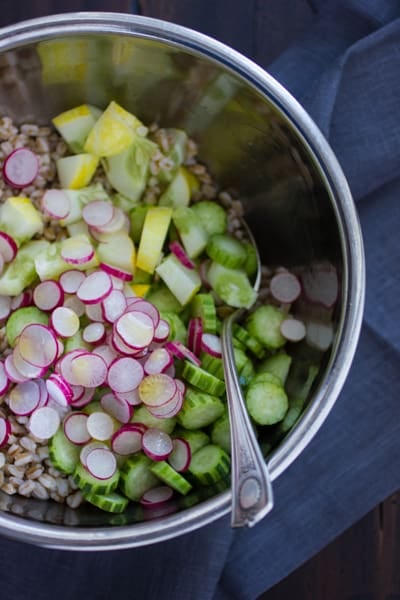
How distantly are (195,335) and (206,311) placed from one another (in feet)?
0.13

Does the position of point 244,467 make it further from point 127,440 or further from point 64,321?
point 64,321

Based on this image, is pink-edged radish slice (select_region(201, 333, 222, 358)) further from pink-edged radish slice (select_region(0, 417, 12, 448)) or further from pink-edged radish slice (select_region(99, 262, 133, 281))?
pink-edged radish slice (select_region(0, 417, 12, 448))

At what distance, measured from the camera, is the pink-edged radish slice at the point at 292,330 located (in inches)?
45.9

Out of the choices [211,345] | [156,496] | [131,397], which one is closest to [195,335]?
[211,345]

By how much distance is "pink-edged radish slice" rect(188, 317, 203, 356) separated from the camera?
114 centimetres

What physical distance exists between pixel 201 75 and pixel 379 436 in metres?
0.64

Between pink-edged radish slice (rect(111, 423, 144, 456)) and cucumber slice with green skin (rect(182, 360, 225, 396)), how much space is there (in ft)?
0.34

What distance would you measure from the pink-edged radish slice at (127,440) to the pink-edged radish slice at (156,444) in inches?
0.6

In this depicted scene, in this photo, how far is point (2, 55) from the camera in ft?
3.51

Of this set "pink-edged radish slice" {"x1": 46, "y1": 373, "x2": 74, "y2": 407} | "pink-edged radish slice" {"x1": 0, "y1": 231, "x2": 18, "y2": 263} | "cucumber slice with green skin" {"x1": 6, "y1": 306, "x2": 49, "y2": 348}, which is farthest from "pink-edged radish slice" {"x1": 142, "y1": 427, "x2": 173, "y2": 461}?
→ "pink-edged radish slice" {"x1": 0, "y1": 231, "x2": 18, "y2": 263}

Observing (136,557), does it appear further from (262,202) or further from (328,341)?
(262,202)

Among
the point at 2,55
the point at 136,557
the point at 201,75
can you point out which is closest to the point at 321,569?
the point at 136,557

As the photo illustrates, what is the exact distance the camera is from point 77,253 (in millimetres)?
1136

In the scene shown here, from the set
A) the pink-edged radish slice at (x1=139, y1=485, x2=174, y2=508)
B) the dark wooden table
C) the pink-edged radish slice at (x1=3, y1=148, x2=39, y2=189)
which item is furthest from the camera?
the dark wooden table
